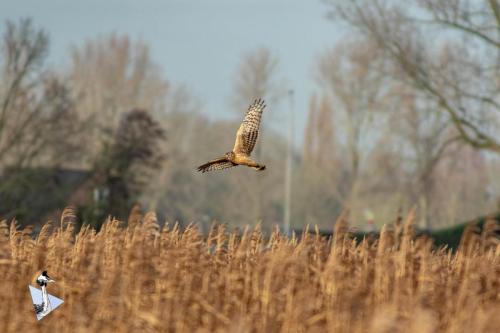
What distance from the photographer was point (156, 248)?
31.1 ft

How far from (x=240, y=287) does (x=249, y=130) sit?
1.54 meters

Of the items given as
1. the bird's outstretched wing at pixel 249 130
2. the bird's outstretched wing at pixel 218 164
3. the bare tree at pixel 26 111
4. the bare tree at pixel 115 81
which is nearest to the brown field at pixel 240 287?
the bird's outstretched wing at pixel 218 164

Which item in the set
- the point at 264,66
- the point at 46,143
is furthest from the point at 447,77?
the point at 264,66

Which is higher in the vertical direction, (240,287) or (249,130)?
(249,130)

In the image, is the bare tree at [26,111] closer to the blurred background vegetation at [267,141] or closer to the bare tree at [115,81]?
the blurred background vegetation at [267,141]

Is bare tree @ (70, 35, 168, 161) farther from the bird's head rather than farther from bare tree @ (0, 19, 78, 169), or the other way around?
the bird's head

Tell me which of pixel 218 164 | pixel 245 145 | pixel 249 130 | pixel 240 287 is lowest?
pixel 240 287

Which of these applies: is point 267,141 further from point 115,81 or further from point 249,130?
point 249,130

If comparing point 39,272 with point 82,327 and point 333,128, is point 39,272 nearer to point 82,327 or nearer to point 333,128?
point 82,327

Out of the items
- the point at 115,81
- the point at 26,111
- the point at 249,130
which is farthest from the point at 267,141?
the point at 249,130

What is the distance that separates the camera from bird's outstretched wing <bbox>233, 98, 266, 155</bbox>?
8.76 metres

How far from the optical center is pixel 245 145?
8828mm

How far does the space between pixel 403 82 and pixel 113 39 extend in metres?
61.7

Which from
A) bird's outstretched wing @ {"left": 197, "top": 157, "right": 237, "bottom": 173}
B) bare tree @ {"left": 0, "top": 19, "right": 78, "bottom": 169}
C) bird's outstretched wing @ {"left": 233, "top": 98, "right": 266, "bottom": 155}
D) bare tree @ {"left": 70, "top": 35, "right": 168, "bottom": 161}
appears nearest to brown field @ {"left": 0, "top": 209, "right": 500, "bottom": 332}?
bird's outstretched wing @ {"left": 197, "top": 157, "right": 237, "bottom": 173}
